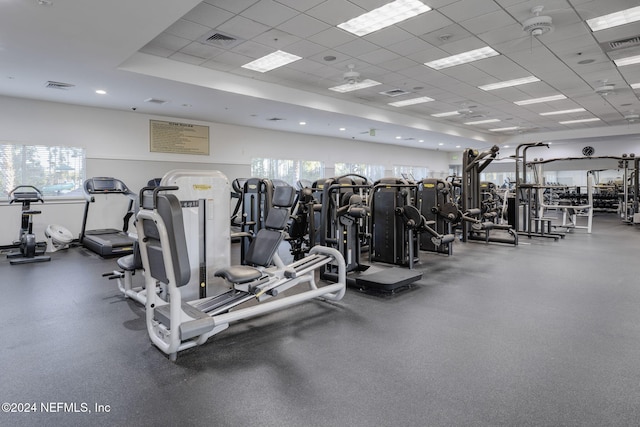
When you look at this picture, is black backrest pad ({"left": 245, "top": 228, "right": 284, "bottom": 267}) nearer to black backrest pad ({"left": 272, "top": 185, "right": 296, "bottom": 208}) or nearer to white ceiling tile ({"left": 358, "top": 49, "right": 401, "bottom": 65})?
black backrest pad ({"left": 272, "top": 185, "right": 296, "bottom": 208})

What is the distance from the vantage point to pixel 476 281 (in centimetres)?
483

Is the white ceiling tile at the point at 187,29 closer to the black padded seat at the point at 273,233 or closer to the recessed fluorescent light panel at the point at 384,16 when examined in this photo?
the recessed fluorescent light panel at the point at 384,16

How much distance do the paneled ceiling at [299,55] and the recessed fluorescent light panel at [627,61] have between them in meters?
0.16

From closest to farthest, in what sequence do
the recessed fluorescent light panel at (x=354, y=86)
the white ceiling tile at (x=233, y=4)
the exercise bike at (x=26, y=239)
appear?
the white ceiling tile at (x=233, y=4) < the exercise bike at (x=26, y=239) < the recessed fluorescent light panel at (x=354, y=86)

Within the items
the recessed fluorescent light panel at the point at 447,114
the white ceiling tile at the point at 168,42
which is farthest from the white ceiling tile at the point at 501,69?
the white ceiling tile at the point at 168,42

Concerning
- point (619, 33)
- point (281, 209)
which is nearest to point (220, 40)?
point (281, 209)

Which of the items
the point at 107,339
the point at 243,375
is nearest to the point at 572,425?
the point at 243,375

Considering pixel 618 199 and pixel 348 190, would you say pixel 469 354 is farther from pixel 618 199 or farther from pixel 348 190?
pixel 618 199

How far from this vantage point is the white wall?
7348 mm

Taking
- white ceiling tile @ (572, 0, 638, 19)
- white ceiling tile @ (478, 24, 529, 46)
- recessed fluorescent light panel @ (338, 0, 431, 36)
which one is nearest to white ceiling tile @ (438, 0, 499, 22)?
recessed fluorescent light panel @ (338, 0, 431, 36)

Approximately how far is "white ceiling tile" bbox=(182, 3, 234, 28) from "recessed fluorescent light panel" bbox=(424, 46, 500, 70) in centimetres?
369

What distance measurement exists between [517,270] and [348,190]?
109 inches

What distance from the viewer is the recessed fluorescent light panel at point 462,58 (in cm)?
612

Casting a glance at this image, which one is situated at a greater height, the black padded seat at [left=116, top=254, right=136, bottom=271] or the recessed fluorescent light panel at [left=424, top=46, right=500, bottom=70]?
the recessed fluorescent light panel at [left=424, top=46, right=500, bottom=70]
